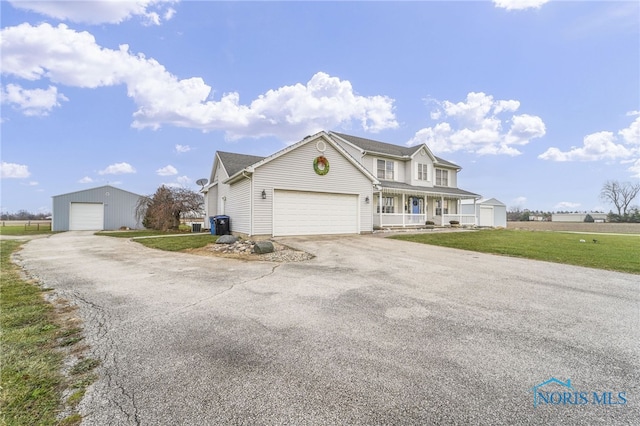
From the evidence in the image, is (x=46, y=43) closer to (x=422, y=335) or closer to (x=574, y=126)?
(x=422, y=335)

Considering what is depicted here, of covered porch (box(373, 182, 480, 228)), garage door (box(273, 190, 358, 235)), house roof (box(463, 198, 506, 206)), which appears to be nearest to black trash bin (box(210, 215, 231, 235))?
garage door (box(273, 190, 358, 235))

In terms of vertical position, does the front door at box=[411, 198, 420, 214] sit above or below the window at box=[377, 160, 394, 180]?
below

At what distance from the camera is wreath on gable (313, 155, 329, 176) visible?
1386cm

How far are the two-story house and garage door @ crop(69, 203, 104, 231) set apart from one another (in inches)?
509

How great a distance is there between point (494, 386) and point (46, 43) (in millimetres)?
15566

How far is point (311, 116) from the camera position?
23.0 metres

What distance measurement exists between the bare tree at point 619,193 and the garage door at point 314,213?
6694 centimetres

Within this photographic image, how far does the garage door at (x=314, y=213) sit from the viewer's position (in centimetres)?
1316

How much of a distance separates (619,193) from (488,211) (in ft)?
156

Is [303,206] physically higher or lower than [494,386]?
higher

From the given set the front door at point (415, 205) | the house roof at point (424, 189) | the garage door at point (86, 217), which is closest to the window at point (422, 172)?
the house roof at point (424, 189)

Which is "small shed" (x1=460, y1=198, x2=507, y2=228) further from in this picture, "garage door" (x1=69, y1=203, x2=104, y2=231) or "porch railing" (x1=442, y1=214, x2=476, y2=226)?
"garage door" (x1=69, y1=203, x2=104, y2=231)

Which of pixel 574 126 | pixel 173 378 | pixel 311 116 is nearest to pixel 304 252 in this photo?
pixel 173 378

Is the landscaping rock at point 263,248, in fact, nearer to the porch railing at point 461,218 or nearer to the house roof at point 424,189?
the house roof at point 424,189
